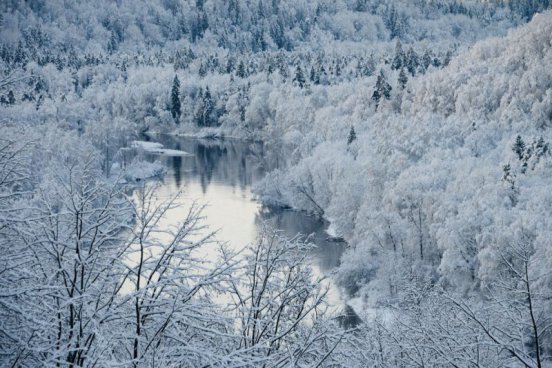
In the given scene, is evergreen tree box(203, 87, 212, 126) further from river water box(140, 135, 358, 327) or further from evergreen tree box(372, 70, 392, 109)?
evergreen tree box(372, 70, 392, 109)

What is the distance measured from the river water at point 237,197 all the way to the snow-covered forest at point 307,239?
1.17m

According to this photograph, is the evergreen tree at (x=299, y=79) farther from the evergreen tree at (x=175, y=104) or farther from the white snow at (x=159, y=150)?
the white snow at (x=159, y=150)

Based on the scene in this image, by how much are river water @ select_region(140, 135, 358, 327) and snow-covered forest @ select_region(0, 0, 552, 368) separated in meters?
1.17

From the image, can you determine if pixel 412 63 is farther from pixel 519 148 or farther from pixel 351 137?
pixel 519 148

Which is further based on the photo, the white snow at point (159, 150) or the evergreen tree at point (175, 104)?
the evergreen tree at point (175, 104)

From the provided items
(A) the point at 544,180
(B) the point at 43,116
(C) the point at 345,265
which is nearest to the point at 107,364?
(C) the point at 345,265

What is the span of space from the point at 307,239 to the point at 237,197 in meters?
34.1

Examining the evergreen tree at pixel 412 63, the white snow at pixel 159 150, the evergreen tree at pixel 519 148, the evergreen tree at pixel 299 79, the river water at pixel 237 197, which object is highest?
the evergreen tree at pixel 412 63

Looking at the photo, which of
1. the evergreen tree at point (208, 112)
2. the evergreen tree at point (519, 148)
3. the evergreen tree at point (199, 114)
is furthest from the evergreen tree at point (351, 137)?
the evergreen tree at point (199, 114)

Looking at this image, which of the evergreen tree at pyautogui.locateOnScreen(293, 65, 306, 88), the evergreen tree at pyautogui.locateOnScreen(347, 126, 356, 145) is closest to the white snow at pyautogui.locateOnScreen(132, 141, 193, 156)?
the evergreen tree at pyautogui.locateOnScreen(347, 126, 356, 145)

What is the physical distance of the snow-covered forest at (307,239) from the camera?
4.46 m

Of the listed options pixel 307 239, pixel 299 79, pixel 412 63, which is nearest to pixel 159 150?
pixel 299 79

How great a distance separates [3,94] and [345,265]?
2309 centimetres

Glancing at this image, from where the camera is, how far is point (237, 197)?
41.8m
